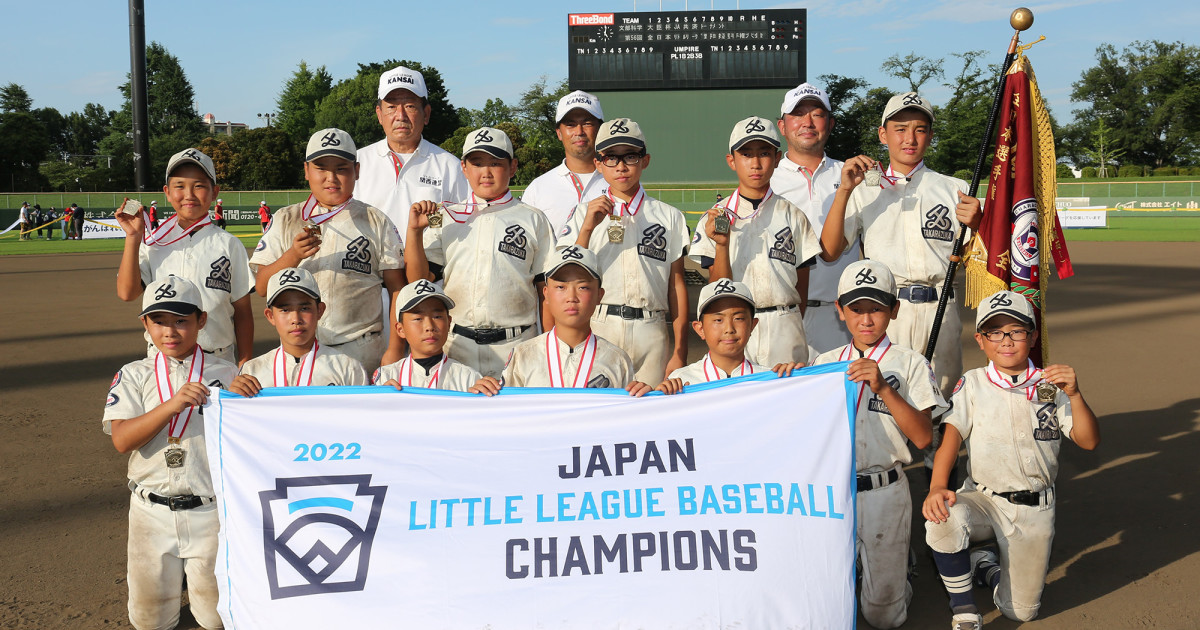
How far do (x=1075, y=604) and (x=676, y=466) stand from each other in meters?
2.39

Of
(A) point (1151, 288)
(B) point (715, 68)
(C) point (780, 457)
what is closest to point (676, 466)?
(C) point (780, 457)

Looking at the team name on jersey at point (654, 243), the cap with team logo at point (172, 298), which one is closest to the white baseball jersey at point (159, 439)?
the cap with team logo at point (172, 298)

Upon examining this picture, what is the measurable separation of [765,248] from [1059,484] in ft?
10.0

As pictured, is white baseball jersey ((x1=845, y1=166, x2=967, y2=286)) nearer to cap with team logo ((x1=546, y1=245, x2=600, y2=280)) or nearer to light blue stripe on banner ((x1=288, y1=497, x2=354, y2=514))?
cap with team logo ((x1=546, y1=245, x2=600, y2=280))

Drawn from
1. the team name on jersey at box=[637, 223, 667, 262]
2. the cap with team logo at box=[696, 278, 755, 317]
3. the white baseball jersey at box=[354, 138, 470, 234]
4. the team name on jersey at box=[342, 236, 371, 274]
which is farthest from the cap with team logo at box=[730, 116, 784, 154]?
the team name on jersey at box=[342, 236, 371, 274]

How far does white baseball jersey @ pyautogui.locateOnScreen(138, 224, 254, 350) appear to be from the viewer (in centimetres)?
569

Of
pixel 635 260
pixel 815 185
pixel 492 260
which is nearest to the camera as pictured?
pixel 492 260

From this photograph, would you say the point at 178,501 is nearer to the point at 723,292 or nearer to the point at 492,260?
the point at 492,260

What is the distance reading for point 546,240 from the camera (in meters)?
6.02

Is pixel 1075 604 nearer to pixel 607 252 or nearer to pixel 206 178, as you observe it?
pixel 607 252

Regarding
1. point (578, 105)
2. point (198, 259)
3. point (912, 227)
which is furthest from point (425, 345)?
point (912, 227)

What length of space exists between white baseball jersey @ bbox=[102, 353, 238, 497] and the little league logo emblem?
639 millimetres

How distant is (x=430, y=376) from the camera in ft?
16.2

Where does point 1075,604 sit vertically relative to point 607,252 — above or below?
below
